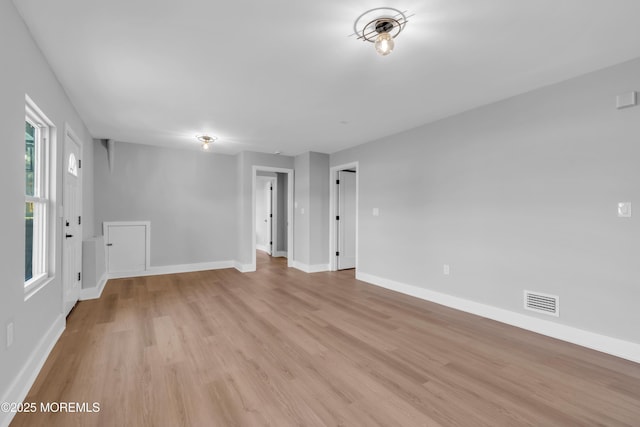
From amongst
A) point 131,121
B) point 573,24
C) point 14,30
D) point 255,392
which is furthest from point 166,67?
point 573,24

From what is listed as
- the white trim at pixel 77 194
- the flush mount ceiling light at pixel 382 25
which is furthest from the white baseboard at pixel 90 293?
the flush mount ceiling light at pixel 382 25

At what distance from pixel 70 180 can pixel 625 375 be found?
5770mm

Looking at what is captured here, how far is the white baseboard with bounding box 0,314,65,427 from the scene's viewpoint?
1.65m

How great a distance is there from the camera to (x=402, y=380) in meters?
2.09

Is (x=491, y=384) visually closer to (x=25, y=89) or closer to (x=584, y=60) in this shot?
(x=584, y=60)

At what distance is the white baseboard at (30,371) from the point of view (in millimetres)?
1654

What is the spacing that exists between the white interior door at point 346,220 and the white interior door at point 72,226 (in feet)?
14.1

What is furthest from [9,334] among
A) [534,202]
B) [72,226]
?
[534,202]

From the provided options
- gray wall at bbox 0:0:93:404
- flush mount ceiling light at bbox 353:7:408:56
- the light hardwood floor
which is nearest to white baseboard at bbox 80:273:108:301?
the light hardwood floor

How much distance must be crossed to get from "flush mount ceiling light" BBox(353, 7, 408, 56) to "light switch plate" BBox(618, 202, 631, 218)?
2.41m

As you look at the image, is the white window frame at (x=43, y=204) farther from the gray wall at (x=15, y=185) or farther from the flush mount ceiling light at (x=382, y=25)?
the flush mount ceiling light at (x=382, y=25)

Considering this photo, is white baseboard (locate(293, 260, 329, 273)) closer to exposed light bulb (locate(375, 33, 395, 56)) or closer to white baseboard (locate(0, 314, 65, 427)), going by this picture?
white baseboard (locate(0, 314, 65, 427))

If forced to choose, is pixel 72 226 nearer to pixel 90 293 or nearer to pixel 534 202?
pixel 90 293

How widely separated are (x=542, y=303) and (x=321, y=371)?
2.38 meters
